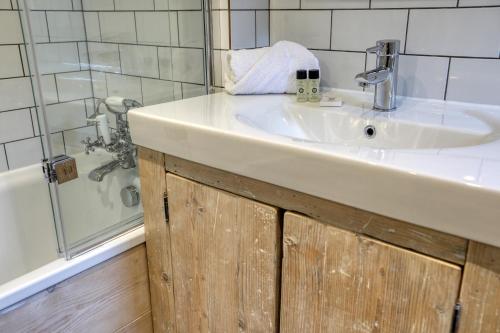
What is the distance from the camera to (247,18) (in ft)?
3.77

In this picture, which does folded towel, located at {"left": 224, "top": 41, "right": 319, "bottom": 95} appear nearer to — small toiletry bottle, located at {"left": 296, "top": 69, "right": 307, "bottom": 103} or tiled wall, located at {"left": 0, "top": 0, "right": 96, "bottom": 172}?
small toiletry bottle, located at {"left": 296, "top": 69, "right": 307, "bottom": 103}

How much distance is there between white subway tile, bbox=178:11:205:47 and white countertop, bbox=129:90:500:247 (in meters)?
0.24

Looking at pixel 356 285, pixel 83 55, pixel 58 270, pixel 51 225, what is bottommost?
pixel 51 225

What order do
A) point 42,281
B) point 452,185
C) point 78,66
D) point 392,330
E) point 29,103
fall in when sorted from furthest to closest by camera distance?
point 29,103
point 78,66
point 42,281
point 392,330
point 452,185

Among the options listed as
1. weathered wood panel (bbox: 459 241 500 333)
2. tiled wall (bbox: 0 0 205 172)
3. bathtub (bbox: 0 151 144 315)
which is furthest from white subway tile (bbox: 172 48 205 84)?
weathered wood panel (bbox: 459 241 500 333)

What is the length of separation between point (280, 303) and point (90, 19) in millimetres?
1014

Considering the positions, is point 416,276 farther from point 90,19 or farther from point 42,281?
point 90,19

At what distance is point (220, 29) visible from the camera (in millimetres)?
1149

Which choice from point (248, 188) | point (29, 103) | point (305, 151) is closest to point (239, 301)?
point (248, 188)

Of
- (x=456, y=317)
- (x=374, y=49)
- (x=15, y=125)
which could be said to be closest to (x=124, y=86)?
(x=15, y=125)

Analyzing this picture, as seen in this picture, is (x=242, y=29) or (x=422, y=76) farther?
(x=242, y=29)

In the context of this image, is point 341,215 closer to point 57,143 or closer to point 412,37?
point 412,37

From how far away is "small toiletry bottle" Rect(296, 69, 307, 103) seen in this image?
1.02m

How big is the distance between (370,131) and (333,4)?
1.24ft
